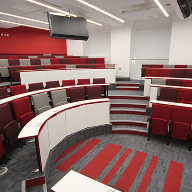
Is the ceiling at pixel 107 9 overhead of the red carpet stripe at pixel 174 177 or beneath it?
overhead

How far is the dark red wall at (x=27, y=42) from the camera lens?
25.4 ft

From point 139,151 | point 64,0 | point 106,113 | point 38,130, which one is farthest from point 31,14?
point 139,151

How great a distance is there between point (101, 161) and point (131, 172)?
0.51 m

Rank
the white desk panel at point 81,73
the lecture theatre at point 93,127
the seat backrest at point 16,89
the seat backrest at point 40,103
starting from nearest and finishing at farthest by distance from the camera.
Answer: the lecture theatre at point 93,127 → the seat backrest at point 40,103 → the seat backrest at point 16,89 → the white desk panel at point 81,73

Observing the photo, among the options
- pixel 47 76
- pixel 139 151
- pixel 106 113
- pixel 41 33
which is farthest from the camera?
pixel 41 33

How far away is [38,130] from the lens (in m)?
1.89

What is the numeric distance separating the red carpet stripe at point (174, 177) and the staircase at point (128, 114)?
103cm

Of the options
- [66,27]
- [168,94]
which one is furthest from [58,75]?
[168,94]

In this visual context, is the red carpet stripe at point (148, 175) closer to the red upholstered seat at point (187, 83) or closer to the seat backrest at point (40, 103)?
the seat backrest at point (40, 103)

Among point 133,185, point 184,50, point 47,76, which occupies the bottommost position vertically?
point 133,185

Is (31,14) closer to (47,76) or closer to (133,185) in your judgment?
(47,76)

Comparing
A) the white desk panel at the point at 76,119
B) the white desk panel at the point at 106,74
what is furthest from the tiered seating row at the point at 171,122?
the white desk panel at the point at 106,74

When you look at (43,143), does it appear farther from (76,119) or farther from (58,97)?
(58,97)

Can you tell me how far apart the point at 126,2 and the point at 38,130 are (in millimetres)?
4163
